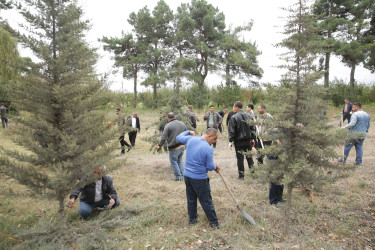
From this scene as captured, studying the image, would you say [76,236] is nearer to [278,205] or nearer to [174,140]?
[174,140]

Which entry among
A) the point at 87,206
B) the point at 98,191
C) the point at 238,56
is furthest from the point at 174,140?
the point at 238,56

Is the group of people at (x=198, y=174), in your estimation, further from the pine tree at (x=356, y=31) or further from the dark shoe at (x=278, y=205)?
the pine tree at (x=356, y=31)

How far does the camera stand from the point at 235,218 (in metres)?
4.63

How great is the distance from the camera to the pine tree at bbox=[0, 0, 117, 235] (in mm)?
3506

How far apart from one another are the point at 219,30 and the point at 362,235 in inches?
1049

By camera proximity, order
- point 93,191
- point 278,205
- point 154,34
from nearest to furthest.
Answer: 1. point 93,191
2. point 278,205
3. point 154,34

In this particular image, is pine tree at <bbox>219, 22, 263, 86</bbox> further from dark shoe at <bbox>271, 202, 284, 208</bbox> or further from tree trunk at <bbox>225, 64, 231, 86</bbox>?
dark shoe at <bbox>271, 202, 284, 208</bbox>

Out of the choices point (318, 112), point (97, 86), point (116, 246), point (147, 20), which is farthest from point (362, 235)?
point (147, 20)

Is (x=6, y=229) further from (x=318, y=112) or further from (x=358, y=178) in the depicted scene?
(x=358, y=178)

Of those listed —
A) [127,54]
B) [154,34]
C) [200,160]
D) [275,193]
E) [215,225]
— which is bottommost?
[215,225]

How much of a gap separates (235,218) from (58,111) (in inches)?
143

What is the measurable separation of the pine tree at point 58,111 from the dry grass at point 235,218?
69cm

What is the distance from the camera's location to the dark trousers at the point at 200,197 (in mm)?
4223

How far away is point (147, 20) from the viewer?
26.7 m
